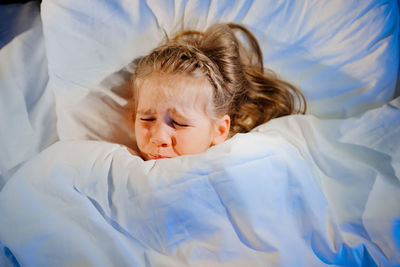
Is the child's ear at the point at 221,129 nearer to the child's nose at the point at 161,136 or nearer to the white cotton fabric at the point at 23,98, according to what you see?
the child's nose at the point at 161,136

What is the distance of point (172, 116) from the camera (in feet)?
3.18

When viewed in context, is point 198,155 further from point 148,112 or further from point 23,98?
point 23,98

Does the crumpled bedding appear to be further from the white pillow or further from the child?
the white pillow

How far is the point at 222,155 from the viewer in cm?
85

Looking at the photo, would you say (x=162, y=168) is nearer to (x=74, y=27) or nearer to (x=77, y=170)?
(x=77, y=170)

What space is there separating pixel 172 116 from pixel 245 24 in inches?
16.6

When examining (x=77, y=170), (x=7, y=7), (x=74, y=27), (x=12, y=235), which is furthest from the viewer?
(x=7, y=7)

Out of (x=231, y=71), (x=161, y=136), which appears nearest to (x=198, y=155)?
(x=161, y=136)

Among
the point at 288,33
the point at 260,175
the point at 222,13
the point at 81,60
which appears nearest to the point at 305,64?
the point at 288,33

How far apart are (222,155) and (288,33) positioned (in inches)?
20.5

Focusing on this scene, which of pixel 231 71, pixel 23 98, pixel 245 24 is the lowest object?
pixel 23 98

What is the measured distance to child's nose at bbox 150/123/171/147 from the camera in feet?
3.11

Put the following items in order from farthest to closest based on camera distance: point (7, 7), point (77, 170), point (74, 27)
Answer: point (7, 7) → point (74, 27) → point (77, 170)

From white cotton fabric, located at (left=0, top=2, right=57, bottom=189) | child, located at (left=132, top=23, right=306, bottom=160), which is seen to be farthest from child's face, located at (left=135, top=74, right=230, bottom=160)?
white cotton fabric, located at (left=0, top=2, right=57, bottom=189)
